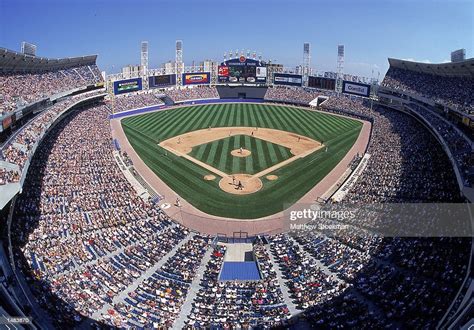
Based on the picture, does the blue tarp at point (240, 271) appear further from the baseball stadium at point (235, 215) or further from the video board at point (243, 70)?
the video board at point (243, 70)

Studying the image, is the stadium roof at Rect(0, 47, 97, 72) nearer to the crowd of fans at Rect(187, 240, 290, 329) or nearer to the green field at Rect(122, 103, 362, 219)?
the green field at Rect(122, 103, 362, 219)

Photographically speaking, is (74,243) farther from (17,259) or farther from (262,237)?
(262,237)

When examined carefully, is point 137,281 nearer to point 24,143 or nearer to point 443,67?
point 24,143

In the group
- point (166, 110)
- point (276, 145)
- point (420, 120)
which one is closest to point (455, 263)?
point (276, 145)

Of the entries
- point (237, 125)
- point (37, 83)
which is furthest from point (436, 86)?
point (37, 83)

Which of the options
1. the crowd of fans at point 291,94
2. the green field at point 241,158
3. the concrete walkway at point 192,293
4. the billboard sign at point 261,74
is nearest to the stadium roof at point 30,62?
the green field at point 241,158
